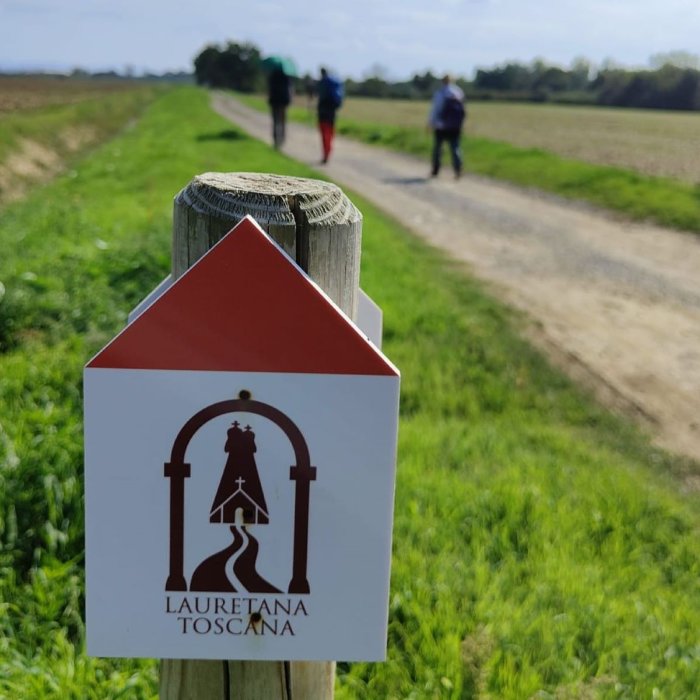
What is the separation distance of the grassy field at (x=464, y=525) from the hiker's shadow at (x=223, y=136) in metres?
15.0

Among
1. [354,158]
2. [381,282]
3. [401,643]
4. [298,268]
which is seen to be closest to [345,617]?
[298,268]

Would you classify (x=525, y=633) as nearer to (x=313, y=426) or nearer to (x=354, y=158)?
(x=313, y=426)

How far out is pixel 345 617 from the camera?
1289 mm

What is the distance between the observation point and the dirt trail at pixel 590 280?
5219 millimetres

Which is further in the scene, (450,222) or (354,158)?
(354,158)

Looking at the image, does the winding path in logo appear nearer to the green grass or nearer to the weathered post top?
the weathered post top

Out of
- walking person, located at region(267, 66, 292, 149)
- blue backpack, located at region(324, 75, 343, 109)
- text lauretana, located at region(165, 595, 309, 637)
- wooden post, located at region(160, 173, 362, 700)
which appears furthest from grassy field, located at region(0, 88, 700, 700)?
walking person, located at region(267, 66, 292, 149)

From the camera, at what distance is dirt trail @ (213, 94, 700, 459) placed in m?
5.22

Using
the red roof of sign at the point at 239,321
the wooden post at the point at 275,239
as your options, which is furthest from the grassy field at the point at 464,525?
the red roof of sign at the point at 239,321

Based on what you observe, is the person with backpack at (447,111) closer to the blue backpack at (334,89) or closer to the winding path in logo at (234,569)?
the blue backpack at (334,89)

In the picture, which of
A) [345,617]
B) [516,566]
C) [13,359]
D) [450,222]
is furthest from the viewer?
[450,222]

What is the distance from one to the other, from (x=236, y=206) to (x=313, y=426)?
0.36 meters

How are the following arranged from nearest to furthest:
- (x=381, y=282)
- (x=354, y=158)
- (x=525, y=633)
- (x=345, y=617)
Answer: (x=345, y=617) < (x=525, y=633) < (x=381, y=282) < (x=354, y=158)

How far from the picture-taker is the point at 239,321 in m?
1.19
